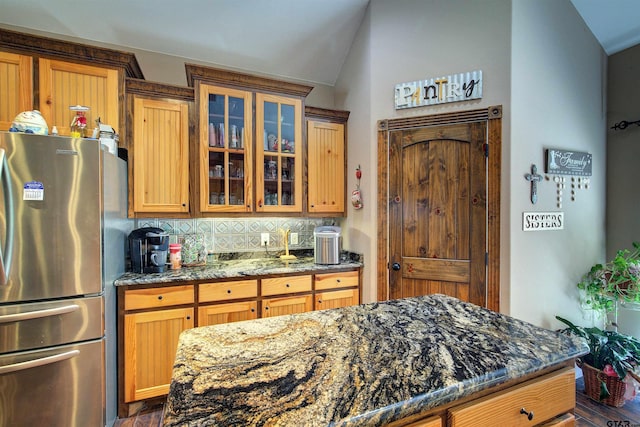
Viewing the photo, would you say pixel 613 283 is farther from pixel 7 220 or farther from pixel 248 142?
pixel 7 220

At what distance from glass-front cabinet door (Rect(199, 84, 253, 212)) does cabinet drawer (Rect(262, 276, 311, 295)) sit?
682mm

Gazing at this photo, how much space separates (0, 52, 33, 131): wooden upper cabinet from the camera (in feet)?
6.46

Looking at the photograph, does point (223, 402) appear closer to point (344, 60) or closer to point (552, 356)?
point (552, 356)

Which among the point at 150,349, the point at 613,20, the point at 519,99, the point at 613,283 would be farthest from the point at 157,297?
the point at 613,20

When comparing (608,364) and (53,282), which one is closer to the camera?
(53,282)

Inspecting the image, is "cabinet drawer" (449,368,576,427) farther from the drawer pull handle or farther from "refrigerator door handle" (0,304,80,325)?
"refrigerator door handle" (0,304,80,325)

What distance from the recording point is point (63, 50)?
81.0 inches

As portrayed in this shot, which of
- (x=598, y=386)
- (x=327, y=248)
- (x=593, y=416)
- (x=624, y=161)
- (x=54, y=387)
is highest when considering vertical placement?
(x=624, y=161)

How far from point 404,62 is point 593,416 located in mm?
3054

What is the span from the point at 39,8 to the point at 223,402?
3272 mm

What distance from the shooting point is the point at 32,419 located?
5.41ft

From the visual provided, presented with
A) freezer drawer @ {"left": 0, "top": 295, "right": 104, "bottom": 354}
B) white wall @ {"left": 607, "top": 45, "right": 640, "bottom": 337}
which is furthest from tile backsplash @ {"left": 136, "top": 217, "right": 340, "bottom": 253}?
white wall @ {"left": 607, "top": 45, "right": 640, "bottom": 337}

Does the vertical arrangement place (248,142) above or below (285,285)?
above

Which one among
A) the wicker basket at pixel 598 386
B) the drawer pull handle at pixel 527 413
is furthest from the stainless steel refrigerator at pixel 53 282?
the wicker basket at pixel 598 386
